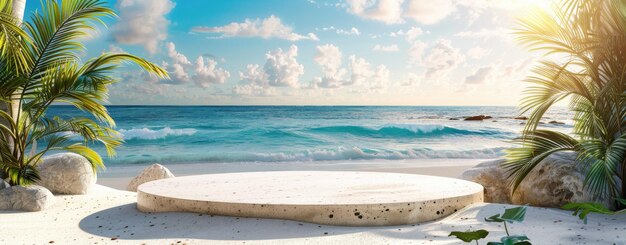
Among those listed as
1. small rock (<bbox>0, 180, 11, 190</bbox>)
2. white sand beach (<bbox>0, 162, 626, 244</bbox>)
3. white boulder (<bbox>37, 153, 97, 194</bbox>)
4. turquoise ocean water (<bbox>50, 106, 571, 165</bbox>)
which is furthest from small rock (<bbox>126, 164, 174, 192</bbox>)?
turquoise ocean water (<bbox>50, 106, 571, 165</bbox>)

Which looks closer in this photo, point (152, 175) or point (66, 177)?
point (66, 177)

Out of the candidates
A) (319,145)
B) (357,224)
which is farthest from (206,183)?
(319,145)

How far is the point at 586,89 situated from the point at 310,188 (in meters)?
3.08

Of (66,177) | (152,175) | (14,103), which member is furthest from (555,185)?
(14,103)

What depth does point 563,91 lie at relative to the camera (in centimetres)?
582

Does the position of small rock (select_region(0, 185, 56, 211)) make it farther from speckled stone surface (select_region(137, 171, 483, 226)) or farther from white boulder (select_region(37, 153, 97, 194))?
speckled stone surface (select_region(137, 171, 483, 226))

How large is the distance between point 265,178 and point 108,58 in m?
2.42

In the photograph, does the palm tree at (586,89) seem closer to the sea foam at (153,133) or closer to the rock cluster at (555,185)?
the rock cluster at (555,185)

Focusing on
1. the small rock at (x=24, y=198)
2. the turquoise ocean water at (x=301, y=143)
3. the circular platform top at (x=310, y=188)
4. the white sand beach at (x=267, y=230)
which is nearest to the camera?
the white sand beach at (x=267, y=230)

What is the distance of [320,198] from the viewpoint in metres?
4.76

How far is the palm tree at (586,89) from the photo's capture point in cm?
519

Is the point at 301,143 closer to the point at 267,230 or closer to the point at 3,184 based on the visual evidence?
the point at 3,184

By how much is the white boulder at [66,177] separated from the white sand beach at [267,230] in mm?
1433

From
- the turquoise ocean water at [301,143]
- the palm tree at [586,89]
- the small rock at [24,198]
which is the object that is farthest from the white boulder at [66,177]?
the turquoise ocean water at [301,143]
